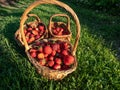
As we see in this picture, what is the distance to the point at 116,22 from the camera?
8.66 metres

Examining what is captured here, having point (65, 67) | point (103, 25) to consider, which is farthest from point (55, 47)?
point (103, 25)

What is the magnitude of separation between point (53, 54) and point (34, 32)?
51.3 inches

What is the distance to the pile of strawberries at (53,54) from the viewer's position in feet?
16.7

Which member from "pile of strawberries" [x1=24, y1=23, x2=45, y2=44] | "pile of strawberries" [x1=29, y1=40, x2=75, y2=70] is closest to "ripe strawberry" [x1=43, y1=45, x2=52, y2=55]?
"pile of strawberries" [x1=29, y1=40, x2=75, y2=70]

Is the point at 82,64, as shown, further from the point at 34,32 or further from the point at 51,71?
the point at 34,32

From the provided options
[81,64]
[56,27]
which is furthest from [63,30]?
[81,64]

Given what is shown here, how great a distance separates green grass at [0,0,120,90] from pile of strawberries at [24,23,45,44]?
1.03 ft

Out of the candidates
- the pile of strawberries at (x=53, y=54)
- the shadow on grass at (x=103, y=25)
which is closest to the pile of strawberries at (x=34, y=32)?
the pile of strawberries at (x=53, y=54)

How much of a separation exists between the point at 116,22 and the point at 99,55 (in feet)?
9.11

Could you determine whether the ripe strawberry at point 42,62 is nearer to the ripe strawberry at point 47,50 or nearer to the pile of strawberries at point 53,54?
the pile of strawberries at point 53,54

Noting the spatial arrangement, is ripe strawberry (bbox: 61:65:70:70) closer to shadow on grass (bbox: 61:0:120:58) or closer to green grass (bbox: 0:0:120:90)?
green grass (bbox: 0:0:120:90)

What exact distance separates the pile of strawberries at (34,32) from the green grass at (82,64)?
0.31 meters

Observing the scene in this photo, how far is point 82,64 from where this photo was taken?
5.63 metres

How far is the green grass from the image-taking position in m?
5.03
